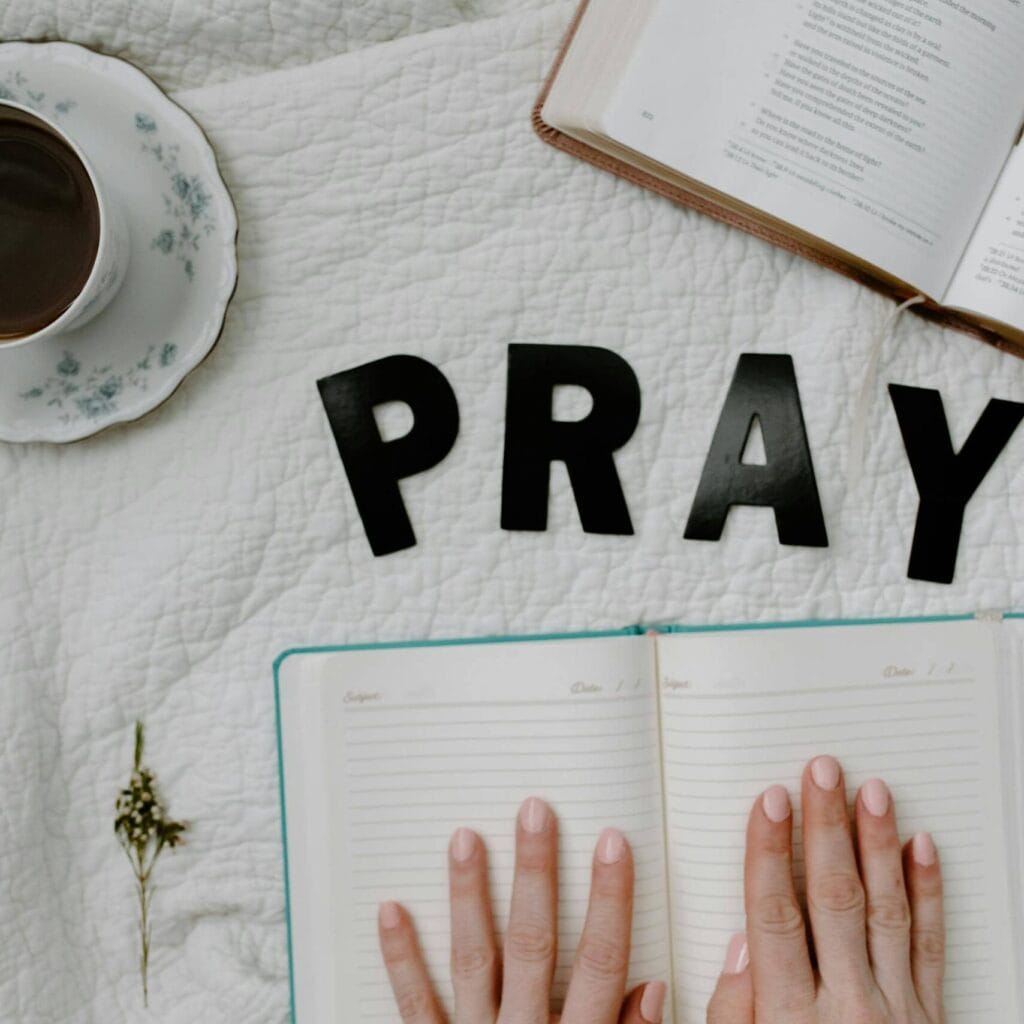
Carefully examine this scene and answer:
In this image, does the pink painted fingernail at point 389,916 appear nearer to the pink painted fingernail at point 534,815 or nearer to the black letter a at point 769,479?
the pink painted fingernail at point 534,815

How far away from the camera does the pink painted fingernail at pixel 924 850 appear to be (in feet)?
2.10

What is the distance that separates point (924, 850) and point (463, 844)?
0.85 feet

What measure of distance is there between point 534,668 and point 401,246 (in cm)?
27

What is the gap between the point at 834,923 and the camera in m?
0.62

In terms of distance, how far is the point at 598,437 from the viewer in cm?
69

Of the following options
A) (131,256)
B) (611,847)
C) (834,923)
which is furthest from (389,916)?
(131,256)

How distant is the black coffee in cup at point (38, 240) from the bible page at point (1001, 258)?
0.49 meters

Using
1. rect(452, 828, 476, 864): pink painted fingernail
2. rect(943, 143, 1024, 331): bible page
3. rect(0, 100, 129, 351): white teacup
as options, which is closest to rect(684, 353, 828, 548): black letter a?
rect(943, 143, 1024, 331): bible page

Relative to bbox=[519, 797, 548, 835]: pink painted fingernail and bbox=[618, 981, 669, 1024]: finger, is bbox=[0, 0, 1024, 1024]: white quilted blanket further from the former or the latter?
bbox=[618, 981, 669, 1024]: finger

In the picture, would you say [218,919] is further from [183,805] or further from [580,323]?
[580,323]

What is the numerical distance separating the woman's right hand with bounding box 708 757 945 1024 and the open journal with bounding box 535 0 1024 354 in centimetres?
30

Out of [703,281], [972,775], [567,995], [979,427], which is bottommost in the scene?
[567,995]

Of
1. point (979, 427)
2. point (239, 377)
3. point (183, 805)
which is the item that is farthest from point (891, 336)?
point (183, 805)

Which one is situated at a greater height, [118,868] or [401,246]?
[401,246]
